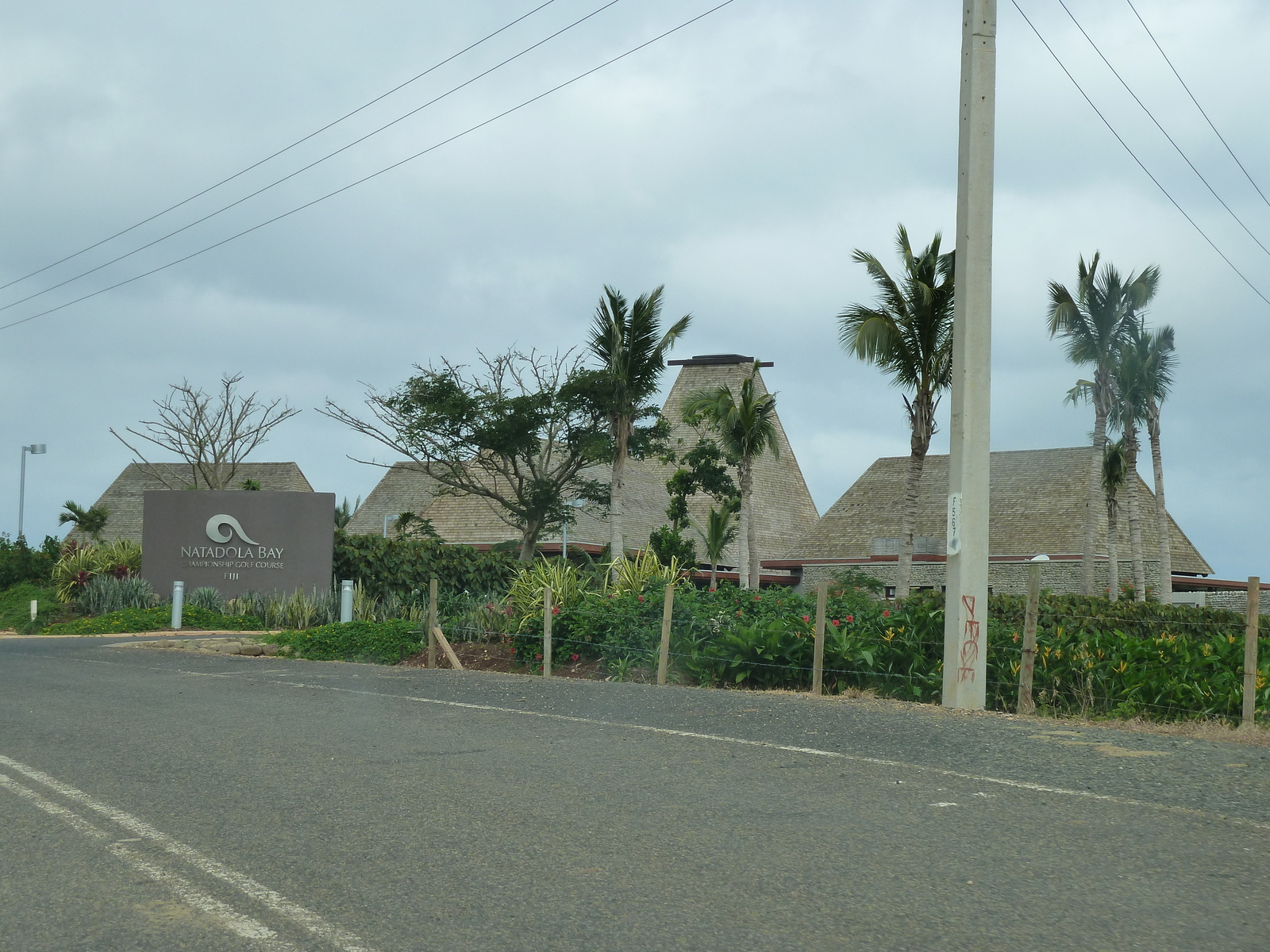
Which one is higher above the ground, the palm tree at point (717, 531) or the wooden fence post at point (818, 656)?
the palm tree at point (717, 531)

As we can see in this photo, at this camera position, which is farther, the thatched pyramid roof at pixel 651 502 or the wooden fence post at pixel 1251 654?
the thatched pyramid roof at pixel 651 502

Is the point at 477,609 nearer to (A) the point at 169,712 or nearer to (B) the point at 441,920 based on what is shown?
(A) the point at 169,712

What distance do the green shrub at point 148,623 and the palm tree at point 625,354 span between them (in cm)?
994

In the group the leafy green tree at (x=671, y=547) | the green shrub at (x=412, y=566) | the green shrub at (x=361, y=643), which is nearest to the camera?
the green shrub at (x=361, y=643)

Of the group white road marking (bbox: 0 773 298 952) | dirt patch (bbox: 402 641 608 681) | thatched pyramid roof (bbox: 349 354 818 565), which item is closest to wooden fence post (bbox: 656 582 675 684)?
dirt patch (bbox: 402 641 608 681)

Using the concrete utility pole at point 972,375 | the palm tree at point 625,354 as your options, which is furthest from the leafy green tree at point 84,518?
the concrete utility pole at point 972,375

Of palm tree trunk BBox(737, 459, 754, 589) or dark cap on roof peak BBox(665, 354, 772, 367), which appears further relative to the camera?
dark cap on roof peak BBox(665, 354, 772, 367)

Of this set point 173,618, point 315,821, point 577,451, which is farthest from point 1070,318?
point 315,821

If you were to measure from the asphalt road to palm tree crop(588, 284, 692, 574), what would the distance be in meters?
21.3

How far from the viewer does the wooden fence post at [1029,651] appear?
11758mm

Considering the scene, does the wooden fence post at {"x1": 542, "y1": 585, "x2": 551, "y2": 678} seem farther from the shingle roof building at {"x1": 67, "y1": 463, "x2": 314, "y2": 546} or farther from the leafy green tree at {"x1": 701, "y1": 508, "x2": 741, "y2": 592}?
the shingle roof building at {"x1": 67, "y1": 463, "x2": 314, "y2": 546}

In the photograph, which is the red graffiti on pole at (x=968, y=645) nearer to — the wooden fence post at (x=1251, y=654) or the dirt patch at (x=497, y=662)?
the wooden fence post at (x=1251, y=654)

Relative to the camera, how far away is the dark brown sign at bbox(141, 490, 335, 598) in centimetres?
2911

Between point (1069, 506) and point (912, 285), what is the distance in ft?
63.0
